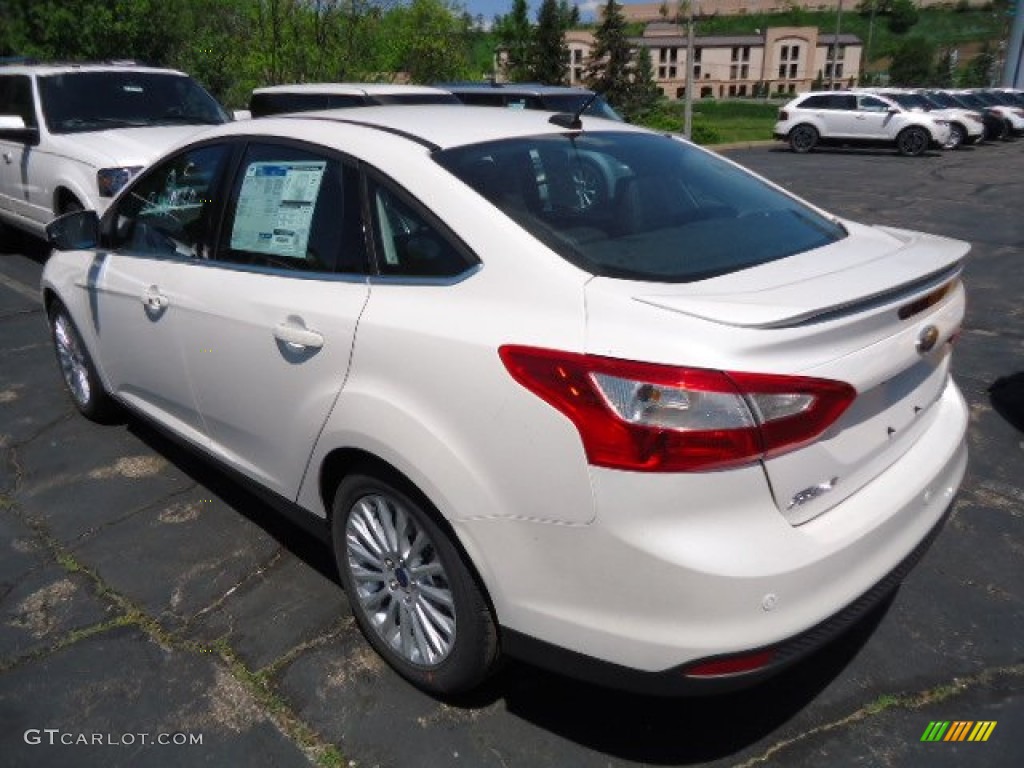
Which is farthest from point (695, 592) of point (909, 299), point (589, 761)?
point (909, 299)

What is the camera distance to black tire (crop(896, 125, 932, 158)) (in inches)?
875

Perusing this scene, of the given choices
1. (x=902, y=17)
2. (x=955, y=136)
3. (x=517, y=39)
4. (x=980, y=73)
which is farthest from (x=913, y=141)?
(x=902, y=17)

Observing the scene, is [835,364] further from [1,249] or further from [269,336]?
[1,249]

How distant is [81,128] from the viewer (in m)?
7.40

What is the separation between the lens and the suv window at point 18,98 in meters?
7.58

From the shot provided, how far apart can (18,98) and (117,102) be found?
101 cm

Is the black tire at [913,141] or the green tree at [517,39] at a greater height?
the green tree at [517,39]

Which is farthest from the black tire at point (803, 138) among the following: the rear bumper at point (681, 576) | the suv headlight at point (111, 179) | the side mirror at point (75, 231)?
the rear bumper at point (681, 576)

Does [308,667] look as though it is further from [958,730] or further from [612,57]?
[612,57]

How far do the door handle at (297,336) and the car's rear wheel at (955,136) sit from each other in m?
24.9

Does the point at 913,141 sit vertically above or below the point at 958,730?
below

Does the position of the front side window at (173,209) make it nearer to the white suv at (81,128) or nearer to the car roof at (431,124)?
the car roof at (431,124)

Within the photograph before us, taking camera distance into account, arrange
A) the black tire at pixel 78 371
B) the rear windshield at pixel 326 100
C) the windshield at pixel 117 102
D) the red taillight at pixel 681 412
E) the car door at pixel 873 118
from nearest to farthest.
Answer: the red taillight at pixel 681 412
the black tire at pixel 78 371
the windshield at pixel 117 102
the rear windshield at pixel 326 100
the car door at pixel 873 118

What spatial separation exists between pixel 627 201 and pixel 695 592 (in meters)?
1.28
